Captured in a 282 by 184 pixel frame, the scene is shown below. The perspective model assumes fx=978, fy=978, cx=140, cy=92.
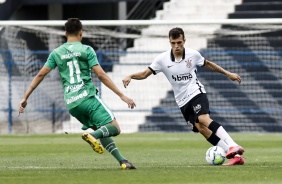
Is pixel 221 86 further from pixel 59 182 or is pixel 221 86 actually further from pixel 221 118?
pixel 59 182

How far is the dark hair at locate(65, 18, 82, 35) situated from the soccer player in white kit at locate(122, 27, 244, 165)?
1.72 m

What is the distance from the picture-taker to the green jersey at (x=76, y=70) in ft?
38.9

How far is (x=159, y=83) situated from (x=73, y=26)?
17.0 metres

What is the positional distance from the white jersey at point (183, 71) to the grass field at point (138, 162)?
0.97 metres

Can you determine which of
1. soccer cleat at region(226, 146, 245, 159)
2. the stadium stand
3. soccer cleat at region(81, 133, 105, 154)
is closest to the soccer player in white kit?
soccer cleat at region(226, 146, 245, 159)

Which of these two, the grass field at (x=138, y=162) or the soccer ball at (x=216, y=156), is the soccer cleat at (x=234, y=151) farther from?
the grass field at (x=138, y=162)

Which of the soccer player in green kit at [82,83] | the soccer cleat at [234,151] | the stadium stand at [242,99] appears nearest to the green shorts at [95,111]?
the soccer player in green kit at [82,83]

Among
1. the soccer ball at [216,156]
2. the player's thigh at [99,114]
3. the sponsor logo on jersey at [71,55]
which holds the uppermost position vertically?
the sponsor logo on jersey at [71,55]

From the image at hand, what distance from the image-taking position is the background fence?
27.7m

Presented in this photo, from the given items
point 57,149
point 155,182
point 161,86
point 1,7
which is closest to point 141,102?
point 161,86

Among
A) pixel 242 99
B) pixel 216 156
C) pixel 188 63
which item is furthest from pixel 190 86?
pixel 242 99

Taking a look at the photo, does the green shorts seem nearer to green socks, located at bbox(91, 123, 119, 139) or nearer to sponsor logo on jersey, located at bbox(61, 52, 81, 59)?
green socks, located at bbox(91, 123, 119, 139)

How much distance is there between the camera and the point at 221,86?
28281 millimetres

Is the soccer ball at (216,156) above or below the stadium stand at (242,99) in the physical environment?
above
